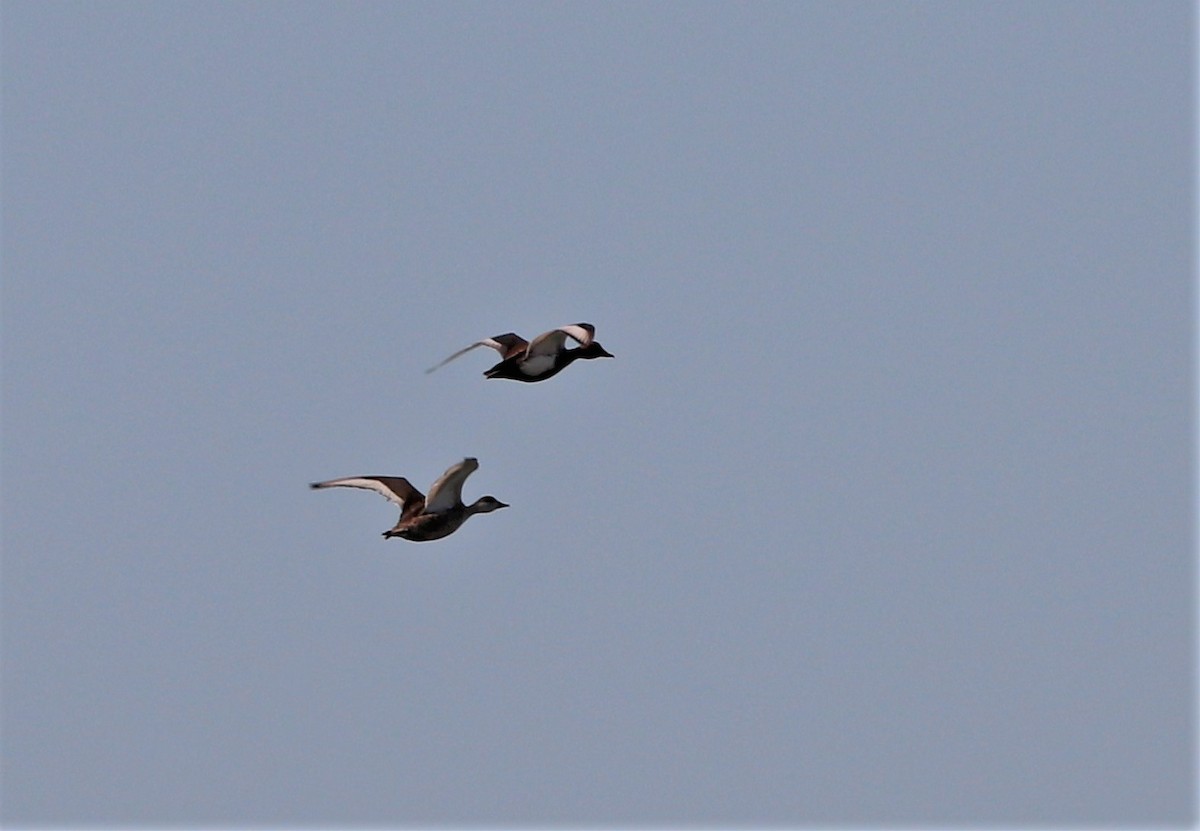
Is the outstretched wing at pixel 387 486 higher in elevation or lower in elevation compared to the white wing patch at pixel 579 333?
lower

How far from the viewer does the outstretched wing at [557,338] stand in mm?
52344

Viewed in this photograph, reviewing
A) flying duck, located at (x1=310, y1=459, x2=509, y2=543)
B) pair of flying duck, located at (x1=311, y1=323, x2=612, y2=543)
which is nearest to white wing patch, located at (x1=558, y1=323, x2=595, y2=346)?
pair of flying duck, located at (x1=311, y1=323, x2=612, y2=543)

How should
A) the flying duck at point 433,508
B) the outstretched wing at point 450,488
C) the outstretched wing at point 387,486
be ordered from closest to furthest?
the outstretched wing at point 450,488 < the flying duck at point 433,508 < the outstretched wing at point 387,486

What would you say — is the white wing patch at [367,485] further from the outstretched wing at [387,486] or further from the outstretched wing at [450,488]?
the outstretched wing at [450,488]

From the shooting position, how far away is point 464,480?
5122cm

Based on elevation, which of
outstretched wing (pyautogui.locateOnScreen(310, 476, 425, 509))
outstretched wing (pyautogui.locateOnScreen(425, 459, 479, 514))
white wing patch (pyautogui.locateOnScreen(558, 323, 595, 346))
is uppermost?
white wing patch (pyautogui.locateOnScreen(558, 323, 595, 346))

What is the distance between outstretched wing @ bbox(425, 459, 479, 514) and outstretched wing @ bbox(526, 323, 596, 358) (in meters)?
4.15

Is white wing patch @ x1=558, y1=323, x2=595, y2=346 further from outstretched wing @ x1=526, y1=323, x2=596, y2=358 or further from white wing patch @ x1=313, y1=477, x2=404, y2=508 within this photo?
white wing patch @ x1=313, y1=477, x2=404, y2=508

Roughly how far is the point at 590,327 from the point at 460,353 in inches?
158

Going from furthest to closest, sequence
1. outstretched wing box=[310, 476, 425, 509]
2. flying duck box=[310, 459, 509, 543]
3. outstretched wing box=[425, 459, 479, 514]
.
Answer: outstretched wing box=[310, 476, 425, 509] → flying duck box=[310, 459, 509, 543] → outstretched wing box=[425, 459, 479, 514]

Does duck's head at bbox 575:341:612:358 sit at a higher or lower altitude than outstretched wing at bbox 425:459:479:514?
higher

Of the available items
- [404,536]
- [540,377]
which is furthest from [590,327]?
[404,536]

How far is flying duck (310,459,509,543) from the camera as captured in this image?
2042 inches

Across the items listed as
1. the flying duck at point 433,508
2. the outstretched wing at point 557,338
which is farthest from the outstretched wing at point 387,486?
the outstretched wing at point 557,338
